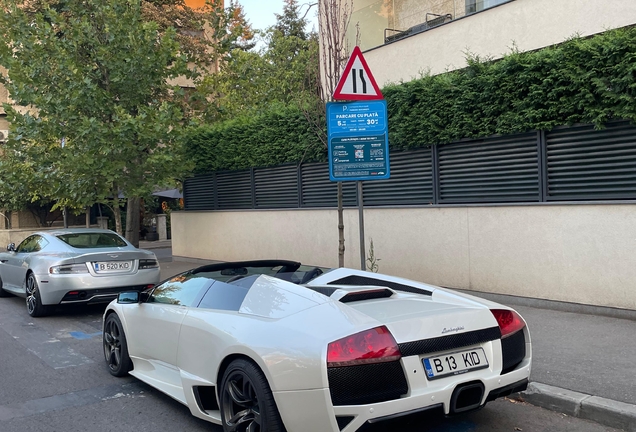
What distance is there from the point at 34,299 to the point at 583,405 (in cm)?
804

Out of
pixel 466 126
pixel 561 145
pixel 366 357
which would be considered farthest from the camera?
pixel 466 126

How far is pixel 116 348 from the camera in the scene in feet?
19.2

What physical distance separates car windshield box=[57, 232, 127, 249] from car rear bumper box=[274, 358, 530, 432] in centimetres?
697

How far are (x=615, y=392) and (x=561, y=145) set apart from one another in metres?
4.09

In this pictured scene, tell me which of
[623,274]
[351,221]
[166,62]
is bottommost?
[623,274]

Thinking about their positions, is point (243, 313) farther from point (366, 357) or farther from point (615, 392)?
point (615, 392)

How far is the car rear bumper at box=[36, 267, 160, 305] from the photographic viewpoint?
28.5 feet

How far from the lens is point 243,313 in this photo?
13.3 ft

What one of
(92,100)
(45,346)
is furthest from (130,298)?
(92,100)

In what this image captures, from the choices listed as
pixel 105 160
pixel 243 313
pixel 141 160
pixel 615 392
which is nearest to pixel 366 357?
pixel 243 313

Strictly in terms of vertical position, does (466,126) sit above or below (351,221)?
above

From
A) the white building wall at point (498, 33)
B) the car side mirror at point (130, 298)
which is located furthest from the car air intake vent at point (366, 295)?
the white building wall at point (498, 33)

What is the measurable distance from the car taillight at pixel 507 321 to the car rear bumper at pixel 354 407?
52 cm

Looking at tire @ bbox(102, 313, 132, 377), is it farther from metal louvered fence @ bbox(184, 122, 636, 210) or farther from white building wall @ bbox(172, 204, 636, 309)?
metal louvered fence @ bbox(184, 122, 636, 210)
